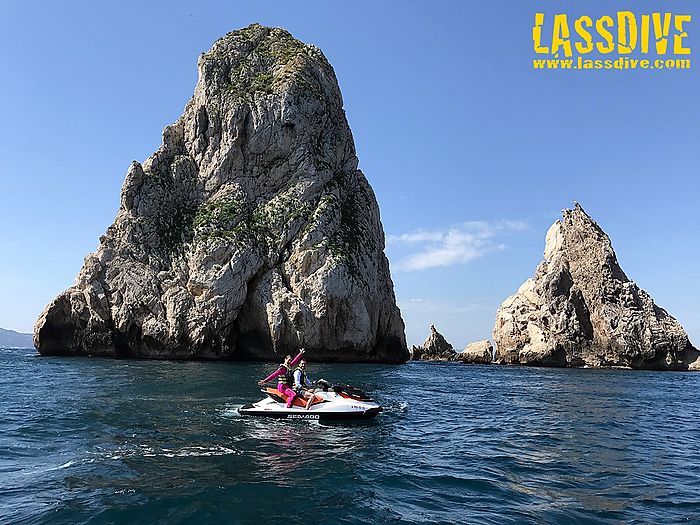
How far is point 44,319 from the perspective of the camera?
60.6m

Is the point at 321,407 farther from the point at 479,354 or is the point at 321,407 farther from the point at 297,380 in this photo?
the point at 479,354

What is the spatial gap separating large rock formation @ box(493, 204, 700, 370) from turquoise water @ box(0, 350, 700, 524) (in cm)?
4042

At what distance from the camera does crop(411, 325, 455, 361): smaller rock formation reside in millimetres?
87094

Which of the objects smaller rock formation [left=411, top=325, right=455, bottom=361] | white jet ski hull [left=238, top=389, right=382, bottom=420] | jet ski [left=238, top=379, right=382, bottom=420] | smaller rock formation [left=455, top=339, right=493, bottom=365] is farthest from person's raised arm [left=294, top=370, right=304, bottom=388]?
smaller rock formation [left=411, top=325, right=455, bottom=361]

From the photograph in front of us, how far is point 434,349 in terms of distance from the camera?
87.8 m

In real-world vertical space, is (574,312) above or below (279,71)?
below

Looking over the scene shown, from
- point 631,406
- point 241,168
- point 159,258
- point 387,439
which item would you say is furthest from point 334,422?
point 241,168

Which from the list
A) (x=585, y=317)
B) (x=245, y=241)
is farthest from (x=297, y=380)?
(x=585, y=317)

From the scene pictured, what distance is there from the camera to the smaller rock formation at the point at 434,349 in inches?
3429

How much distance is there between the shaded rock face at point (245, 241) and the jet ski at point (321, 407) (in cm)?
3554

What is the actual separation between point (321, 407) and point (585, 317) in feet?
195

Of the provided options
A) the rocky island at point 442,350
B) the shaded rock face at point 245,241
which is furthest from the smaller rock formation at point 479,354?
the shaded rock face at point 245,241

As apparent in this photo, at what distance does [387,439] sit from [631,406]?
729 inches

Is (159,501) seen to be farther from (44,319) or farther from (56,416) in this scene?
(44,319)
